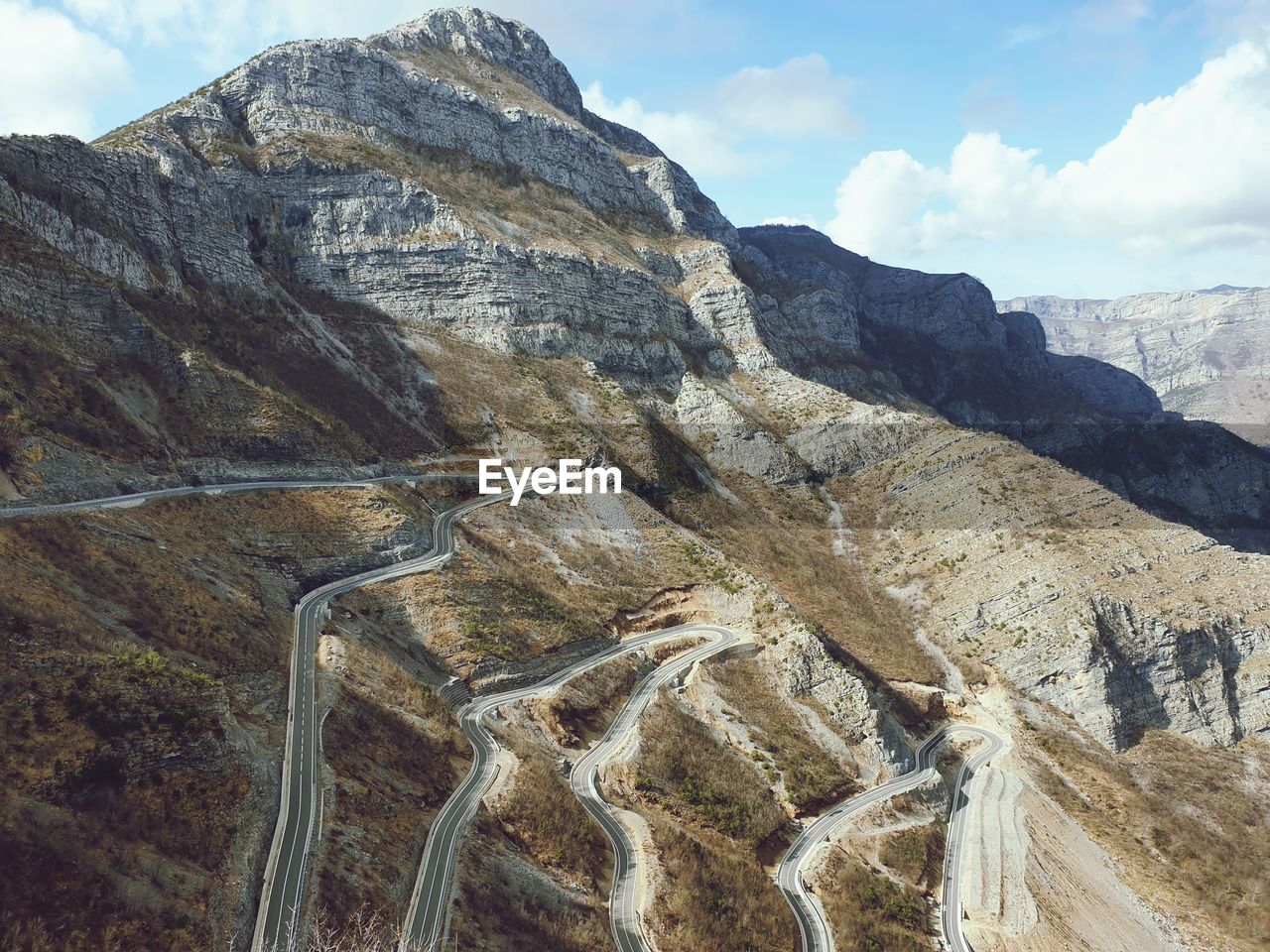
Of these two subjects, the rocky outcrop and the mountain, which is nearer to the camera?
the mountain

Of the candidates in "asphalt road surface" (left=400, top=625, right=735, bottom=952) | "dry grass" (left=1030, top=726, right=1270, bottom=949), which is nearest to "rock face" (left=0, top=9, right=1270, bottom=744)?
"dry grass" (left=1030, top=726, right=1270, bottom=949)

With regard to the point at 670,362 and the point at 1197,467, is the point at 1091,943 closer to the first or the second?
the point at 670,362

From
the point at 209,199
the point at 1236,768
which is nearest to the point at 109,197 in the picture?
the point at 209,199

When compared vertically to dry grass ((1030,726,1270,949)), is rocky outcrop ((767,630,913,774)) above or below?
above

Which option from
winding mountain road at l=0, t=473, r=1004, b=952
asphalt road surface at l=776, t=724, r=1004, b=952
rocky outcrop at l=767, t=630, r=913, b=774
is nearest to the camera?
winding mountain road at l=0, t=473, r=1004, b=952

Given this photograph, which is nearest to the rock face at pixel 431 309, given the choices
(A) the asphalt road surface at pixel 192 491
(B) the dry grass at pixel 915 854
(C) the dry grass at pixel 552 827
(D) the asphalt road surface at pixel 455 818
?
(A) the asphalt road surface at pixel 192 491

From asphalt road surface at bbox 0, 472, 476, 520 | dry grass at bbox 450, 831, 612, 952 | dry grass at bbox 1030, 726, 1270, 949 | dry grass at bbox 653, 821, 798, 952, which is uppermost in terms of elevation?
asphalt road surface at bbox 0, 472, 476, 520

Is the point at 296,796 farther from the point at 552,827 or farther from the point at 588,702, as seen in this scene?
the point at 588,702

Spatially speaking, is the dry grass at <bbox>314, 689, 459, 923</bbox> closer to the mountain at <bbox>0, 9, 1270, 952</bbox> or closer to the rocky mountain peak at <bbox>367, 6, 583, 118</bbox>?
the mountain at <bbox>0, 9, 1270, 952</bbox>
